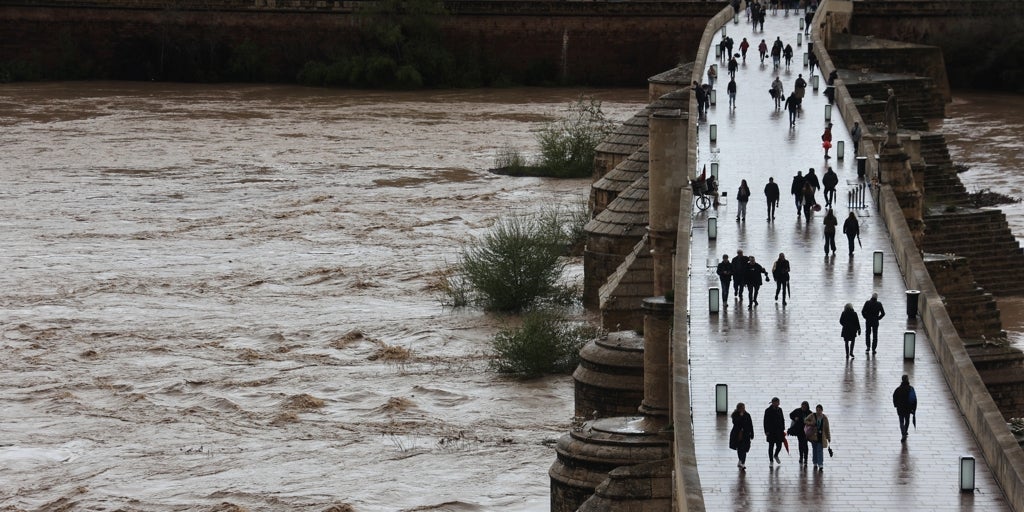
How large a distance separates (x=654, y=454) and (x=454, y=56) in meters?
59.5

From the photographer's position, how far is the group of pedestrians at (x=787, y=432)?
1644cm

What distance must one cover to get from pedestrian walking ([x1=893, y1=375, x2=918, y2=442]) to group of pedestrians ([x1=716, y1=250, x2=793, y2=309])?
16.5ft

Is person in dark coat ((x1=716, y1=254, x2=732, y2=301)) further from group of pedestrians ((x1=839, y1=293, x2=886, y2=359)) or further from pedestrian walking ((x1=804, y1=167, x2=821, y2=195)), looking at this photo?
pedestrian walking ((x1=804, y1=167, x2=821, y2=195))

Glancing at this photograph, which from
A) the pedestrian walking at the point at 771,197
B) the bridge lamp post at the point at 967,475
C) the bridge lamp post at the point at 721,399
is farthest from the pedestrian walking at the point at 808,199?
the bridge lamp post at the point at 967,475

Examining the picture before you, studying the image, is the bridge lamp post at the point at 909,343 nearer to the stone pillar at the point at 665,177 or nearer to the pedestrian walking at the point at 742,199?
the stone pillar at the point at 665,177

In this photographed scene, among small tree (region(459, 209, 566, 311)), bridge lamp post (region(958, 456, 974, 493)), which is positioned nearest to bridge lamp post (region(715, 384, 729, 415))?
bridge lamp post (region(958, 456, 974, 493))

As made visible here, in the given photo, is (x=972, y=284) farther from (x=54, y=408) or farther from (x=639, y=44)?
(x=639, y=44)

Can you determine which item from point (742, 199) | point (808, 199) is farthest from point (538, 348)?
point (808, 199)

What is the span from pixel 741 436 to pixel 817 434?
690 millimetres

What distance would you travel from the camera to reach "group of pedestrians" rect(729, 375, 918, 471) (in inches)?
647

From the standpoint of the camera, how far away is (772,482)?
16156 mm

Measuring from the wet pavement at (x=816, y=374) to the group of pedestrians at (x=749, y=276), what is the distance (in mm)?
160

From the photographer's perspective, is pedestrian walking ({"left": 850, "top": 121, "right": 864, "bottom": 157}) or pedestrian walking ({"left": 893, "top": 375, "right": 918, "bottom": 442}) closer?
pedestrian walking ({"left": 893, "top": 375, "right": 918, "bottom": 442})

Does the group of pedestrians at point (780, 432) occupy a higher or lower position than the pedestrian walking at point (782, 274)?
lower
